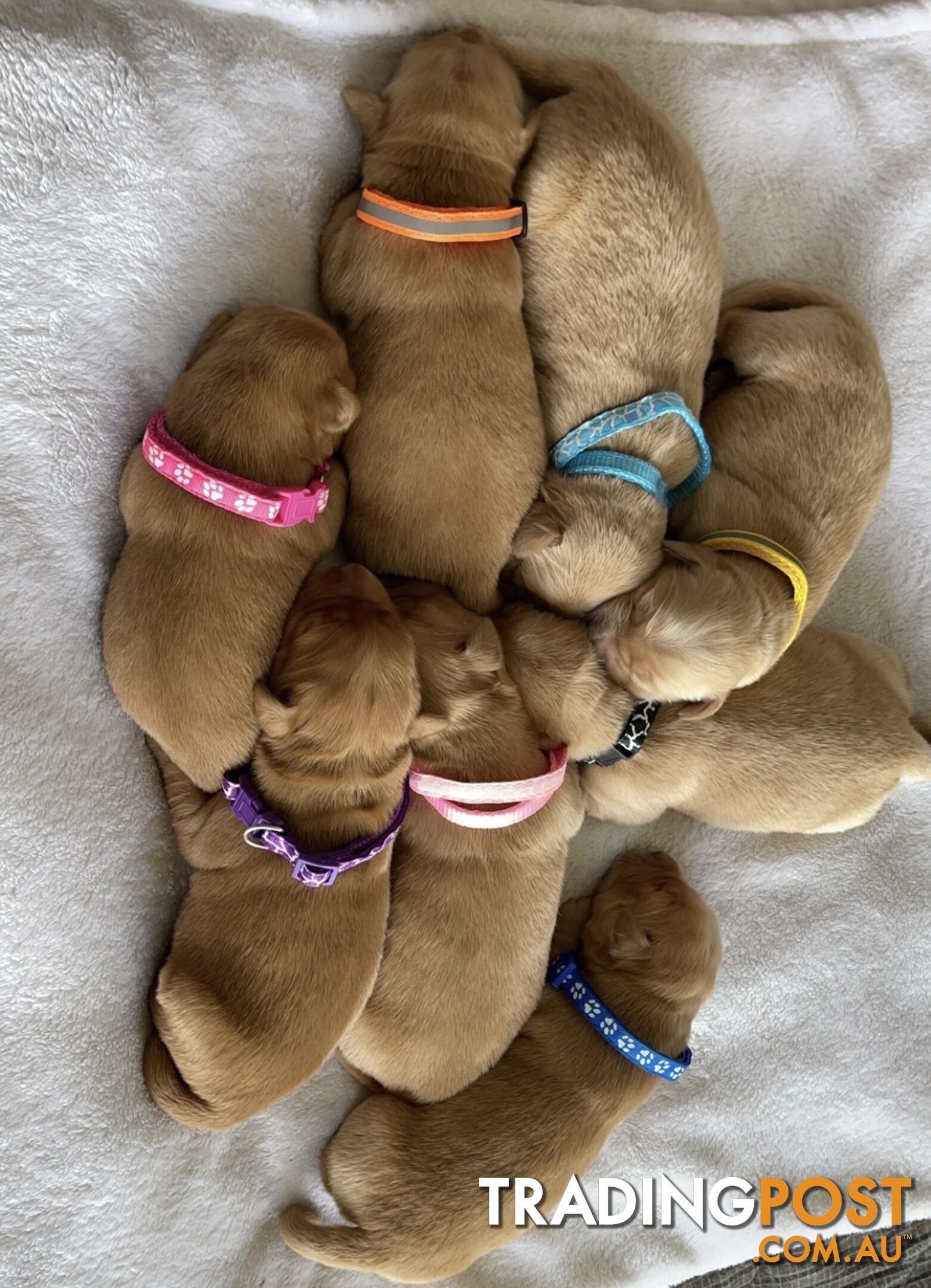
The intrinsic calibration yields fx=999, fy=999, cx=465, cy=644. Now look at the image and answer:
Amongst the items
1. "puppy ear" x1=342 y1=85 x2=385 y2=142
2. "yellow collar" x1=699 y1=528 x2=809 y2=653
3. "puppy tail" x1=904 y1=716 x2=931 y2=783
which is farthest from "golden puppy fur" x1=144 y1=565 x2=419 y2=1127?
"puppy tail" x1=904 y1=716 x2=931 y2=783

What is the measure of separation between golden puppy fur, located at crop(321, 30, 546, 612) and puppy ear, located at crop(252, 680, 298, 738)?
1.39 feet

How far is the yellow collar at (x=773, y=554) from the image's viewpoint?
2141mm

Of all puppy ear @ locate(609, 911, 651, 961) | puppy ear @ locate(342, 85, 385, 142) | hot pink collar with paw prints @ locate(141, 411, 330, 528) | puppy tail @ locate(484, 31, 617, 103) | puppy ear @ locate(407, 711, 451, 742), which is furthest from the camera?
puppy ear @ locate(609, 911, 651, 961)

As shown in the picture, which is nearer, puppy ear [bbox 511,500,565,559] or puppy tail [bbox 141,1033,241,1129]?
puppy tail [bbox 141,1033,241,1129]

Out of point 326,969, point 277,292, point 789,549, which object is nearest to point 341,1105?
point 326,969

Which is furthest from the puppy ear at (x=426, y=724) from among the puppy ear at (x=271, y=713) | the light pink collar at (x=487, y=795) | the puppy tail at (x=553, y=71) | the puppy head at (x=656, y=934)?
the puppy tail at (x=553, y=71)

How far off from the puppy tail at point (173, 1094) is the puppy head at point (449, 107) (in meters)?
1.74

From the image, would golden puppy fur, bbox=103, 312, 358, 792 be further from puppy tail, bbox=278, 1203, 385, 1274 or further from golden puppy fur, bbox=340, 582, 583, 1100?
puppy tail, bbox=278, 1203, 385, 1274

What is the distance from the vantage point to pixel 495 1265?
2.33 m

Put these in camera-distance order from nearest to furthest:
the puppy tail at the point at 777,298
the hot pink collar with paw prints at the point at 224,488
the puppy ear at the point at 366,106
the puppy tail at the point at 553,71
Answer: the hot pink collar with paw prints at the point at 224,488
the puppy ear at the point at 366,106
the puppy tail at the point at 553,71
the puppy tail at the point at 777,298

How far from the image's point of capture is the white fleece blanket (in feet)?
5.84

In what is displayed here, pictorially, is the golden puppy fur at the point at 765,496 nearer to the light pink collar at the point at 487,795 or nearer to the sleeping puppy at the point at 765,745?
the sleeping puppy at the point at 765,745

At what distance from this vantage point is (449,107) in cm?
192

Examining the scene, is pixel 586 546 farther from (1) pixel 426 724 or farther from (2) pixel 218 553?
(2) pixel 218 553
